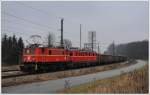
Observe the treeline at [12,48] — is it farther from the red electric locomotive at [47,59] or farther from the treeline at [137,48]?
the treeline at [137,48]

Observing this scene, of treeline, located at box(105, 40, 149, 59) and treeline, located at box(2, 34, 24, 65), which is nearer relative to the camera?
treeline, located at box(105, 40, 149, 59)

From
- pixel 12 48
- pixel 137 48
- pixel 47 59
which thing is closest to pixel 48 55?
pixel 47 59

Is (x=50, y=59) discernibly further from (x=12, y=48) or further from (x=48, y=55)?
(x=12, y=48)

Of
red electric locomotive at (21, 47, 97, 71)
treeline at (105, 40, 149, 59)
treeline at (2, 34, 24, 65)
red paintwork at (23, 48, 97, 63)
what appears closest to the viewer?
treeline at (105, 40, 149, 59)

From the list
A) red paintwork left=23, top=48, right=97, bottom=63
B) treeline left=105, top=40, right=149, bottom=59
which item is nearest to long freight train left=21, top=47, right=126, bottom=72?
red paintwork left=23, top=48, right=97, bottom=63

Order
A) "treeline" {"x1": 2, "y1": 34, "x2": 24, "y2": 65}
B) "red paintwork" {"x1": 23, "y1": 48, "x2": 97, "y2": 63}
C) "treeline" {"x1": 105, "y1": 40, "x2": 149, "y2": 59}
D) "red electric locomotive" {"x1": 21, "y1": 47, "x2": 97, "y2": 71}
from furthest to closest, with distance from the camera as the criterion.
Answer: "treeline" {"x1": 2, "y1": 34, "x2": 24, "y2": 65} → "red paintwork" {"x1": 23, "y1": 48, "x2": 97, "y2": 63} → "red electric locomotive" {"x1": 21, "y1": 47, "x2": 97, "y2": 71} → "treeline" {"x1": 105, "y1": 40, "x2": 149, "y2": 59}

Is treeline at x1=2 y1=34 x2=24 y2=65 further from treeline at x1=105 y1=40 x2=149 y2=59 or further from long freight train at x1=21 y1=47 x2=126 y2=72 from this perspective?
treeline at x1=105 y1=40 x2=149 y2=59

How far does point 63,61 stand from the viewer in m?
31.2

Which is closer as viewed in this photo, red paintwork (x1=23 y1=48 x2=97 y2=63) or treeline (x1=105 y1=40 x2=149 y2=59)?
treeline (x1=105 y1=40 x2=149 y2=59)

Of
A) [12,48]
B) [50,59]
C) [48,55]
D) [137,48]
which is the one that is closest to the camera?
[137,48]

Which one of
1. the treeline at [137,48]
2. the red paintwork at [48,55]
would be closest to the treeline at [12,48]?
the red paintwork at [48,55]

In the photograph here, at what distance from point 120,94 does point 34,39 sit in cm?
1639

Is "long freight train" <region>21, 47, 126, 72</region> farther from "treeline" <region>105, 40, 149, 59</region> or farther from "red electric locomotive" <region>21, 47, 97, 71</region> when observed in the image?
"treeline" <region>105, 40, 149, 59</region>

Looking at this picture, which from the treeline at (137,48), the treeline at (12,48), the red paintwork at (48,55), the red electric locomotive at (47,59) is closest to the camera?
the treeline at (137,48)
